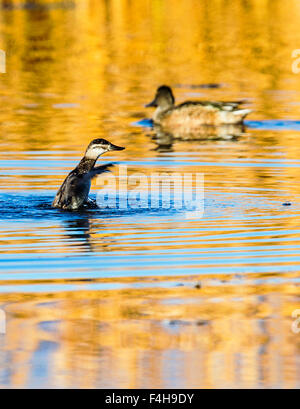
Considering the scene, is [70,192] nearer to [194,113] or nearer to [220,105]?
[220,105]

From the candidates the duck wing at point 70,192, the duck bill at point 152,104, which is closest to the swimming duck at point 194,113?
the duck bill at point 152,104

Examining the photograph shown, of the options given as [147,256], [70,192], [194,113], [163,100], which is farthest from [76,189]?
[163,100]

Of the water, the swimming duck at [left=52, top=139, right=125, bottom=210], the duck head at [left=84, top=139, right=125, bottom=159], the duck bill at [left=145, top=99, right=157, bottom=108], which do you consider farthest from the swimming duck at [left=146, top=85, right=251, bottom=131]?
the swimming duck at [left=52, top=139, right=125, bottom=210]

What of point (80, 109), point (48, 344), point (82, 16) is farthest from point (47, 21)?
point (48, 344)

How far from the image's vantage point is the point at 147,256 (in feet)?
31.7

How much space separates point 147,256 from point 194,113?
11.5m

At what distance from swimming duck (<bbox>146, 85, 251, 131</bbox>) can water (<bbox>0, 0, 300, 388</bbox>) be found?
0.36 metres

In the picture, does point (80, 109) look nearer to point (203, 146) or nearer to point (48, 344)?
point (203, 146)

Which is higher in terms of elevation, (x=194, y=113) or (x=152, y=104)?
(x=152, y=104)

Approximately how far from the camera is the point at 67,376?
262 inches

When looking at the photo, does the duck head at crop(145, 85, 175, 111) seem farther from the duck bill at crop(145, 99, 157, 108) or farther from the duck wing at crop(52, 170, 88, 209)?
the duck wing at crop(52, 170, 88, 209)

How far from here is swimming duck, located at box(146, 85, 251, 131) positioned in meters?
20.5

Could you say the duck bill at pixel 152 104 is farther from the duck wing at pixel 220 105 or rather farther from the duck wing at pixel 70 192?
the duck wing at pixel 70 192

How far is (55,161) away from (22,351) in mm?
8321
